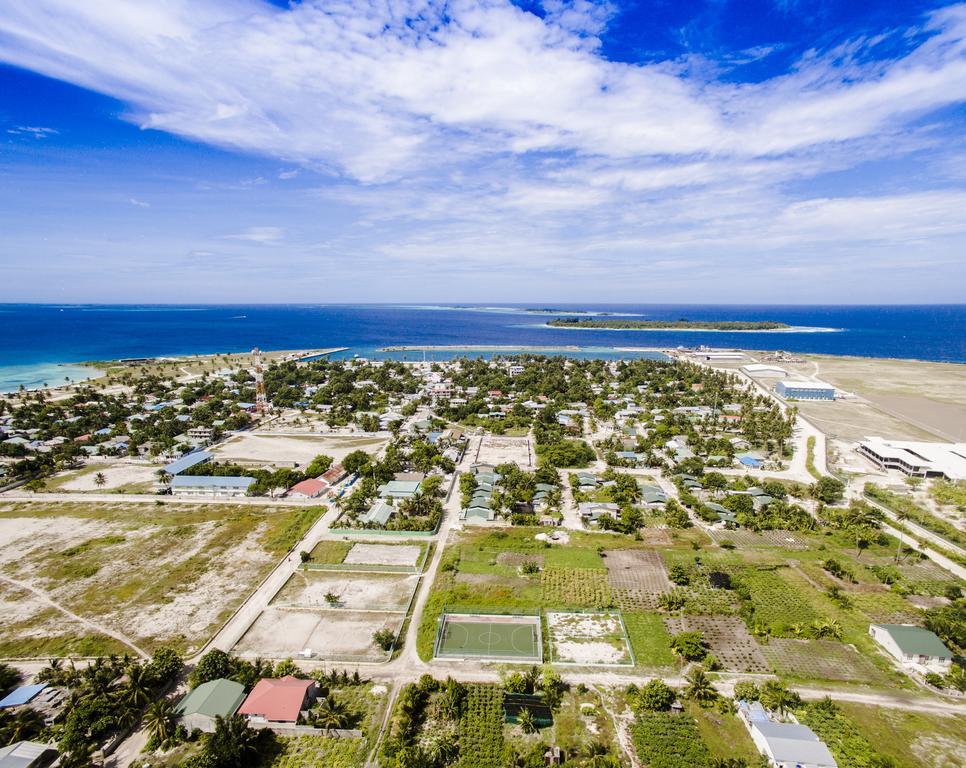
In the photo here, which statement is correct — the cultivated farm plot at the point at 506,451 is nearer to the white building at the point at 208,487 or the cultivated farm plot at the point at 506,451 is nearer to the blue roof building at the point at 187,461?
the white building at the point at 208,487

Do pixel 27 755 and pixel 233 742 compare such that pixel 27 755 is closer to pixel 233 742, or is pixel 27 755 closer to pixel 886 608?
pixel 233 742

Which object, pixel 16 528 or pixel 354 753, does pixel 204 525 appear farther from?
pixel 354 753

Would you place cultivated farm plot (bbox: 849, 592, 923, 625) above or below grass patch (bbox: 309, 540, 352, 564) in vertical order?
above

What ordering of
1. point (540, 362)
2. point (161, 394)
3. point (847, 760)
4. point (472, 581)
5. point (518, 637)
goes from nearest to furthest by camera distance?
point (847, 760)
point (518, 637)
point (472, 581)
point (161, 394)
point (540, 362)

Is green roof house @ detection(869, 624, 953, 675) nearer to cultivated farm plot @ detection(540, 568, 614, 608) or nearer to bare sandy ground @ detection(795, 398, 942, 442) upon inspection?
cultivated farm plot @ detection(540, 568, 614, 608)

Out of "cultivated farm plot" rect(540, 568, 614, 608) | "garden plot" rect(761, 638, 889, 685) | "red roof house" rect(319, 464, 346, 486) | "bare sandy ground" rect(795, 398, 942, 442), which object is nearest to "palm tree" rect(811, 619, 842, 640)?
"garden plot" rect(761, 638, 889, 685)

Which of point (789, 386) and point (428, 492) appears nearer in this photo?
point (428, 492)

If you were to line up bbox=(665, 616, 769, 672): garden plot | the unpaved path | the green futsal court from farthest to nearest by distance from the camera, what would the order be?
the unpaved path, the green futsal court, bbox=(665, 616, 769, 672): garden plot

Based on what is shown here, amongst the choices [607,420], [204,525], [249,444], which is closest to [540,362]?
[607,420]
